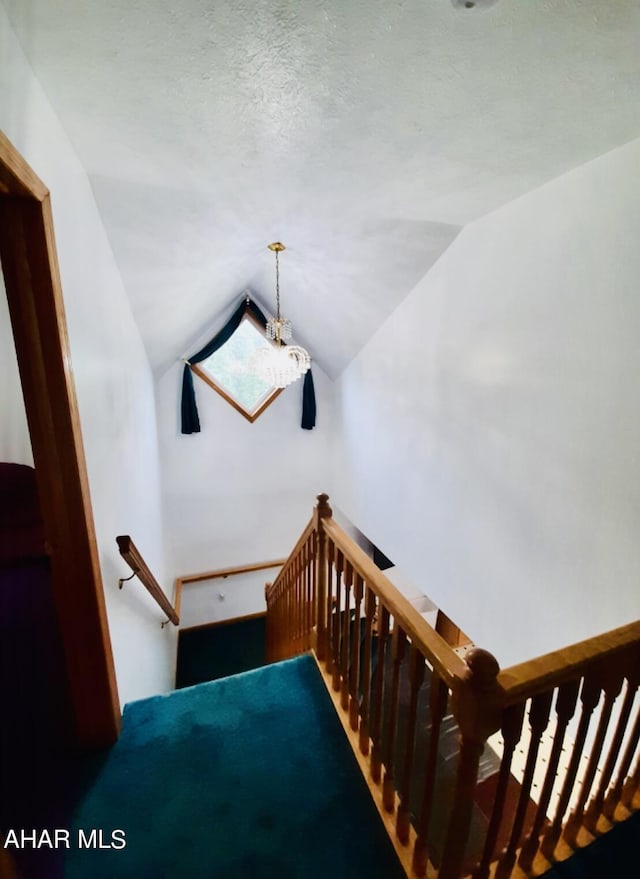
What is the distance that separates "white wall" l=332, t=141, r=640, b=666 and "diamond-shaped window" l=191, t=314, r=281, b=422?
6.86 feet

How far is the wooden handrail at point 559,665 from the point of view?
0.83m

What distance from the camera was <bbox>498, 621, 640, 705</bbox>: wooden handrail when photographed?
83 cm

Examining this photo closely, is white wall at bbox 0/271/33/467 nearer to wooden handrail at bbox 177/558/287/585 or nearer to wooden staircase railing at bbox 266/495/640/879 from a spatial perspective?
wooden staircase railing at bbox 266/495/640/879

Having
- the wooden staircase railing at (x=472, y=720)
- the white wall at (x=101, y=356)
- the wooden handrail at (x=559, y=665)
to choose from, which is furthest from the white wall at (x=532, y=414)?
the white wall at (x=101, y=356)

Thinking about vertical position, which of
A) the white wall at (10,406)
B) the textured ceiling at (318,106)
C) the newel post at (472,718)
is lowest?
the newel post at (472,718)

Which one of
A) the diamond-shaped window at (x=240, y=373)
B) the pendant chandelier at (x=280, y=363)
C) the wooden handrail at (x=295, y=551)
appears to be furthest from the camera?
the diamond-shaped window at (x=240, y=373)

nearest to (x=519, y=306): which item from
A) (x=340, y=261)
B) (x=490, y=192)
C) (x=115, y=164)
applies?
(x=490, y=192)

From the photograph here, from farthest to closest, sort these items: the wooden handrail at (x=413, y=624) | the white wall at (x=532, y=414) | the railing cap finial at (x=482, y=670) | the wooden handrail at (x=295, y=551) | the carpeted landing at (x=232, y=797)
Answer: the wooden handrail at (x=295, y=551) → the white wall at (x=532, y=414) → the carpeted landing at (x=232, y=797) → the wooden handrail at (x=413, y=624) → the railing cap finial at (x=482, y=670)

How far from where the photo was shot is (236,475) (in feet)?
16.8

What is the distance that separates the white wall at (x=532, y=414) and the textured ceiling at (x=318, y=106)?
25 cm

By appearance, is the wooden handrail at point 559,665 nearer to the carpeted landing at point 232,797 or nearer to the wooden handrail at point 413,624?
the wooden handrail at point 413,624

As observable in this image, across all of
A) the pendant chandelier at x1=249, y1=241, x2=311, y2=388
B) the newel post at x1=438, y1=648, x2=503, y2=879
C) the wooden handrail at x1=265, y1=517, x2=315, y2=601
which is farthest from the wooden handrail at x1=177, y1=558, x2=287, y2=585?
the newel post at x1=438, y1=648, x2=503, y2=879

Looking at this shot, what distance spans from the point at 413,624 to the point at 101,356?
5.61 ft

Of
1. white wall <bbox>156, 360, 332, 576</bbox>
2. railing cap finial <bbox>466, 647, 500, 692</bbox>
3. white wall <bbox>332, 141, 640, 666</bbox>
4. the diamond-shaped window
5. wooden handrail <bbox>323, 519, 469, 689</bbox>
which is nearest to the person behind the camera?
railing cap finial <bbox>466, 647, 500, 692</bbox>
